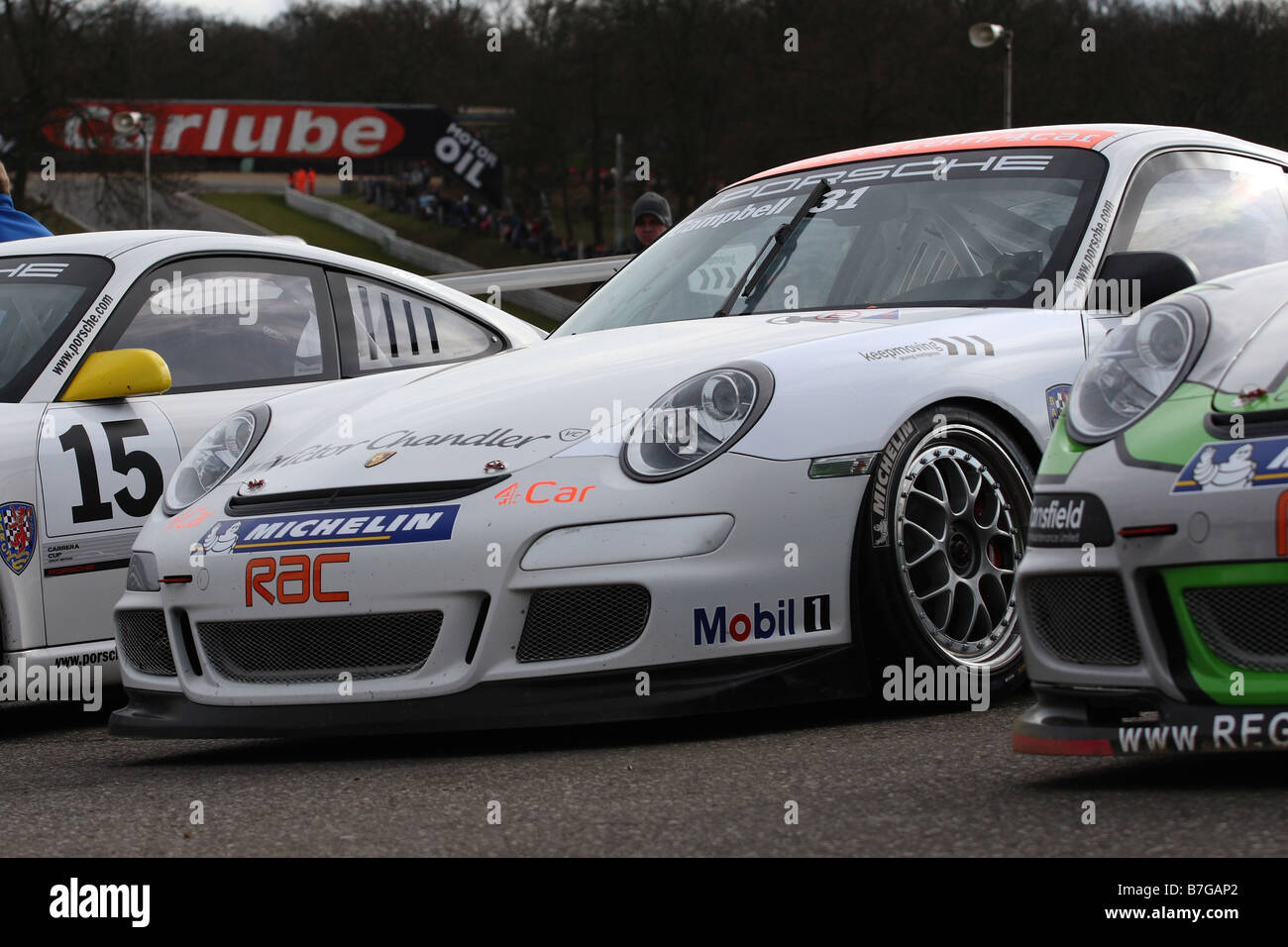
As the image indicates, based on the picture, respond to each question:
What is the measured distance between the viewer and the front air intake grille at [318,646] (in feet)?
11.8

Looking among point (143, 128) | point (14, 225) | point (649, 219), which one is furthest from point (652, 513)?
point (143, 128)

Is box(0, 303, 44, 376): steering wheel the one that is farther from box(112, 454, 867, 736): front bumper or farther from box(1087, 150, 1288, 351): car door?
box(1087, 150, 1288, 351): car door

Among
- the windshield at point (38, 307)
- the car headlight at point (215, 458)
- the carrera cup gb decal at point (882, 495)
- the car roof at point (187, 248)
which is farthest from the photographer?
the car roof at point (187, 248)

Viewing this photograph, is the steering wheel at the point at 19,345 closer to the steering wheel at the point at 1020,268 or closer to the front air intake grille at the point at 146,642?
the front air intake grille at the point at 146,642

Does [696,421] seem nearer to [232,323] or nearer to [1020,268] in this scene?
[1020,268]

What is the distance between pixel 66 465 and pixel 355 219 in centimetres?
6535

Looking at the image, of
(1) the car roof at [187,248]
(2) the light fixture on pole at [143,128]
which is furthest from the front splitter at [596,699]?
(2) the light fixture on pole at [143,128]

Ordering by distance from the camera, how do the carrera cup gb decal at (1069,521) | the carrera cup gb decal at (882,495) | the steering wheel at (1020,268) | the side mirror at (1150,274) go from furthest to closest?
the steering wheel at (1020,268) → the side mirror at (1150,274) → the carrera cup gb decal at (882,495) → the carrera cup gb decal at (1069,521)

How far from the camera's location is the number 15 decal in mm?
4648

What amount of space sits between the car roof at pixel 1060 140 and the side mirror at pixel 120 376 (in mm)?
1786

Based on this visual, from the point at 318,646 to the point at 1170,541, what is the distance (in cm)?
180

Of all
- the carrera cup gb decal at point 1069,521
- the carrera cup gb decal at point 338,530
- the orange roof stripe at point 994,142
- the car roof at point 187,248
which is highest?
the orange roof stripe at point 994,142

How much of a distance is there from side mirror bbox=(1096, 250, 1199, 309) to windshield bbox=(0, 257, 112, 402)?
2.81 metres
